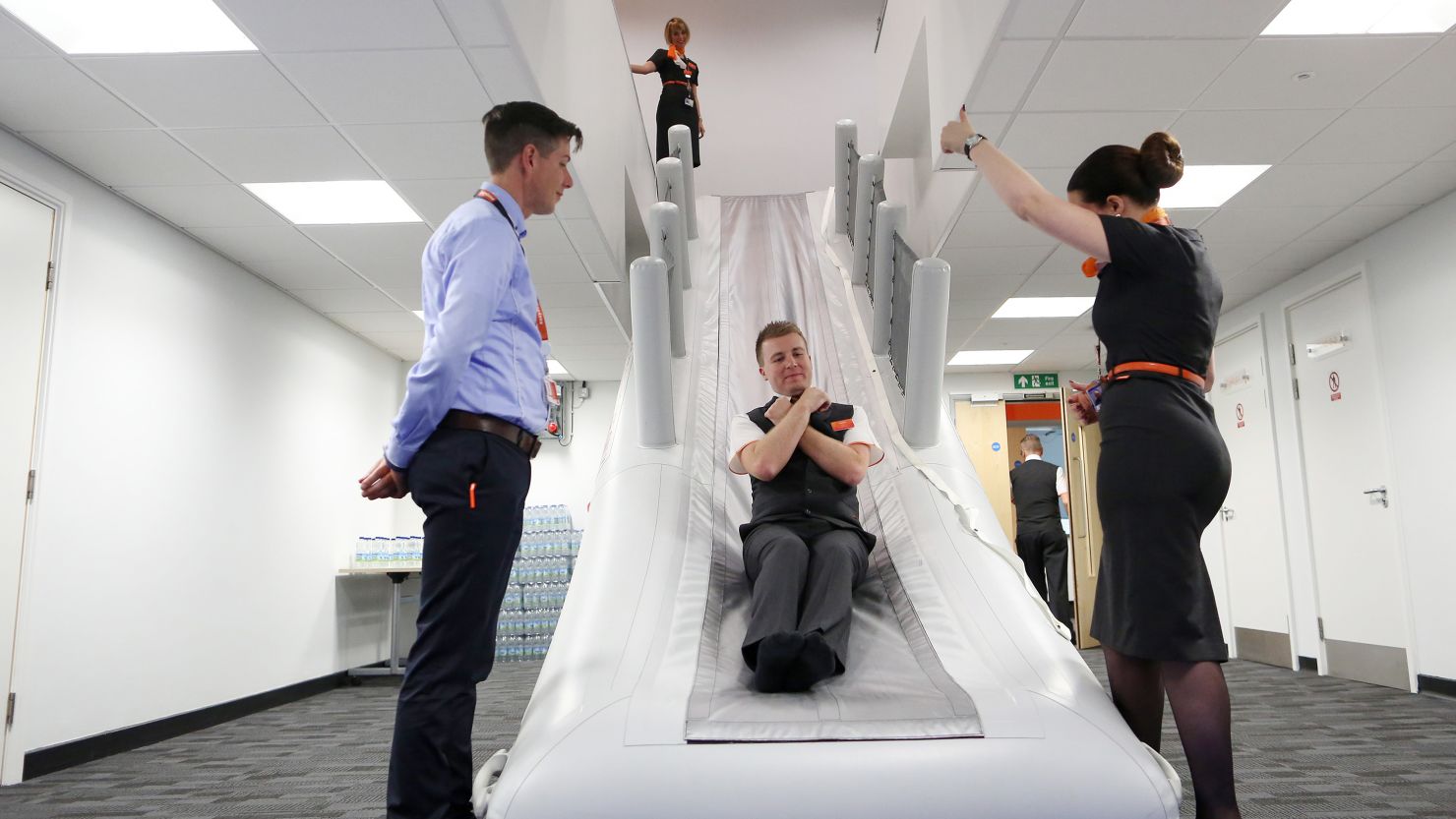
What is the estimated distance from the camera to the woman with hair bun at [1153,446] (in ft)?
5.20

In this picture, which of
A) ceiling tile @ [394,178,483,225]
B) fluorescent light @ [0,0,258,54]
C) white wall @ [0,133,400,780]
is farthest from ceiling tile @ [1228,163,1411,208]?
white wall @ [0,133,400,780]

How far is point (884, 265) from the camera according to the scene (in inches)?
147

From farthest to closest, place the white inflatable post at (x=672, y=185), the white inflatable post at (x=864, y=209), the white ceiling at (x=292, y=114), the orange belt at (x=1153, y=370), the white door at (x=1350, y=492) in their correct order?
the white door at (x=1350, y=492) < the white inflatable post at (x=672, y=185) < the white inflatable post at (x=864, y=209) < the white ceiling at (x=292, y=114) < the orange belt at (x=1153, y=370)

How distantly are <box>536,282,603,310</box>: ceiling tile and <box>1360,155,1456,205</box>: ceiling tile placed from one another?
4.27 meters

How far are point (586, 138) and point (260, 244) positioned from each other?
1.87m

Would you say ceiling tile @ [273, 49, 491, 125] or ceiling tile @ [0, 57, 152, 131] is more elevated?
ceiling tile @ [273, 49, 491, 125]

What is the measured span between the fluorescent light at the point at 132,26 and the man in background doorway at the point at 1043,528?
5.18 metres

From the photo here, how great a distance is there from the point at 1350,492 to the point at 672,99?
5077 millimetres

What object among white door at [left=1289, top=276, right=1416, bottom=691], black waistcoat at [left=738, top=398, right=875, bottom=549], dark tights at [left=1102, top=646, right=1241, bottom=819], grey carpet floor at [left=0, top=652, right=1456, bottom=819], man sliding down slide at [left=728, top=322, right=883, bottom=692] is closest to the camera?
dark tights at [left=1102, top=646, right=1241, bottom=819]

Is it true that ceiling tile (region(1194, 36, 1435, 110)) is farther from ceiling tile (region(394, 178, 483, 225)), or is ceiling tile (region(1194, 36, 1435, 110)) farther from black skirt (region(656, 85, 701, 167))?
black skirt (region(656, 85, 701, 167))

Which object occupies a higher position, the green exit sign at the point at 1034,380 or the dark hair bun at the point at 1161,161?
the green exit sign at the point at 1034,380

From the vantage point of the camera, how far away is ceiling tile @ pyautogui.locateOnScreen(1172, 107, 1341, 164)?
390 cm

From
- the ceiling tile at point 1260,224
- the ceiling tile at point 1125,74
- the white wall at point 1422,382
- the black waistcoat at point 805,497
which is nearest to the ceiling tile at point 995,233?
the ceiling tile at point 1260,224

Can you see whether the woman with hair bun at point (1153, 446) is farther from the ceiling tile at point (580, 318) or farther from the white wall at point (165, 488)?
the ceiling tile at point (580, 318)
